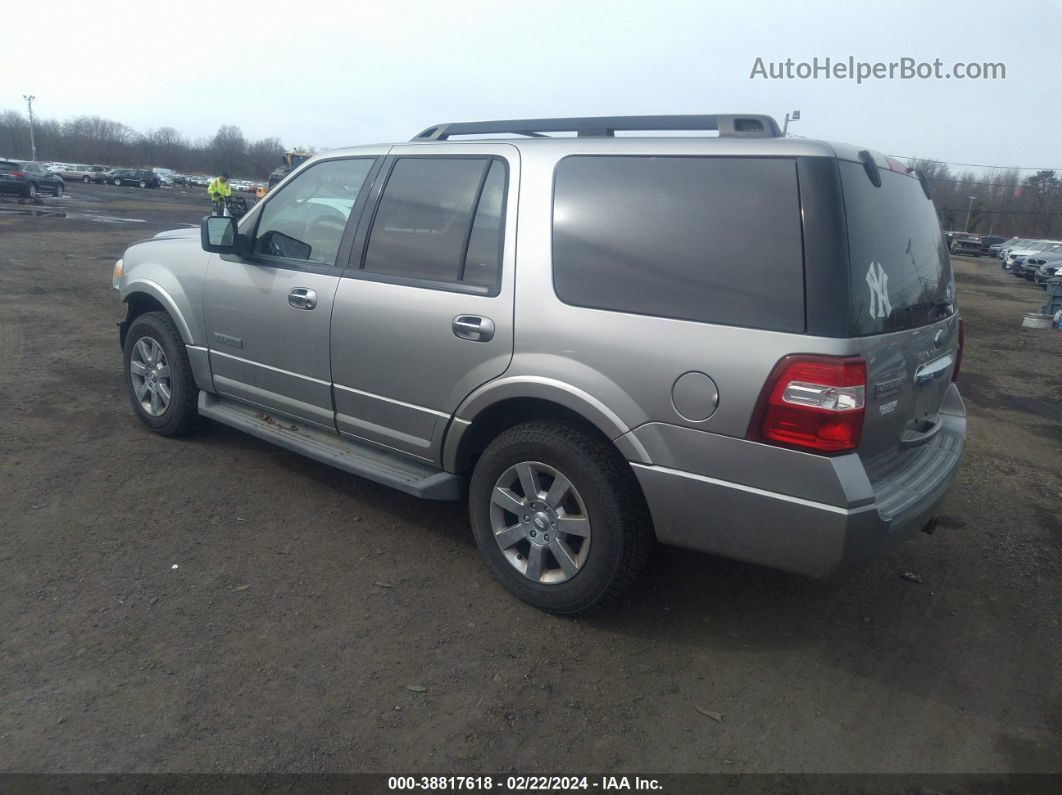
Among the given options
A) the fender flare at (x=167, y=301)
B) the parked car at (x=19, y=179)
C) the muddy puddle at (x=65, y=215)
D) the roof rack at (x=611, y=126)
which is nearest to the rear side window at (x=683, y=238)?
the roof rack at (x=611, y=126)

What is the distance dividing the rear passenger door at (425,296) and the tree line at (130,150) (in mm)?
90480

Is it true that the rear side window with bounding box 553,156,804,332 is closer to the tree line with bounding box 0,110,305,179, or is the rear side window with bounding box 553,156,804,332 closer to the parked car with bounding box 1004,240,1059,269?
the parked car with bounding box 1004,240,1059,269

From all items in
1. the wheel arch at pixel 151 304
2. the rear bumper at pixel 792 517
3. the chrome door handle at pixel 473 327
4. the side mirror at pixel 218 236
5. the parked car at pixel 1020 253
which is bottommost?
the parked car at pixel 1020 253

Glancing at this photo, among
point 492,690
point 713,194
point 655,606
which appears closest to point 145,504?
point 492,690

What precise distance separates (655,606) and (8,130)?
379 feet

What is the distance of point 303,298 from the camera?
4.29 meters

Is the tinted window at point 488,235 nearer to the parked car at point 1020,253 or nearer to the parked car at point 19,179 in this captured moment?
the parked car at point 1020,253

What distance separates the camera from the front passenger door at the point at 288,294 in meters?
4.29

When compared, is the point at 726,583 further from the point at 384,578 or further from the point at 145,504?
the point at 145,504

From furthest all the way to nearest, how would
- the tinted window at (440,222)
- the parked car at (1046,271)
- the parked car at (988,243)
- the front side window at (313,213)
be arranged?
the parked car at (988,243)
the parked car at (1046,271)
the front side window at (313,213)
the tinted window at (440,222)

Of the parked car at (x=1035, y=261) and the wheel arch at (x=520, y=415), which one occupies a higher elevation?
the wheel arch at (x=520, y=415)

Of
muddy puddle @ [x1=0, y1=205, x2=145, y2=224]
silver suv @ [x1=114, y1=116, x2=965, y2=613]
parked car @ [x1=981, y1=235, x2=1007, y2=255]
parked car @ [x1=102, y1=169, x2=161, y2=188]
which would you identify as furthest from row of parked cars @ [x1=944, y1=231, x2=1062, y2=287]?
parked car @ [x1=102, y1=169, x2=161, y2=188]

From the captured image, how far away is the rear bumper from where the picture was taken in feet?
9.34

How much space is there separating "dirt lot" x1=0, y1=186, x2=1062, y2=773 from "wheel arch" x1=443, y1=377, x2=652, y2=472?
2.11ft
